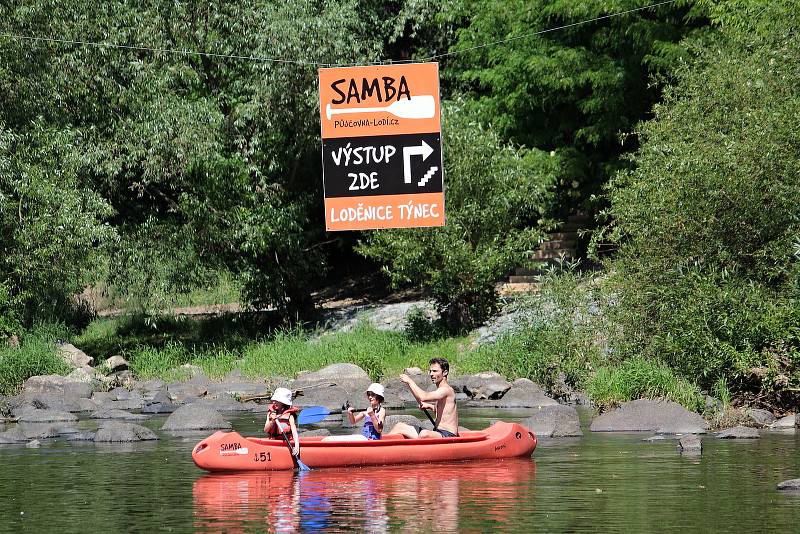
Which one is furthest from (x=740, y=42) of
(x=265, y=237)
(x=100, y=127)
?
(x=100, y=127)

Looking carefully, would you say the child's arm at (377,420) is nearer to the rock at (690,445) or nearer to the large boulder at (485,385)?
the rock at (690,445)

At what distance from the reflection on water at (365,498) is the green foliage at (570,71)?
16179mm

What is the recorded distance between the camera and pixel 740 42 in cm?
2409

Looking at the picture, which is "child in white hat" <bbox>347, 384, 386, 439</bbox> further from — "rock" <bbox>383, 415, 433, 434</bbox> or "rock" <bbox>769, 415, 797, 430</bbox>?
"rock" <bbox>769, 415, 797, 430</bbox>

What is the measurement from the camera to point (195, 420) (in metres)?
20.7

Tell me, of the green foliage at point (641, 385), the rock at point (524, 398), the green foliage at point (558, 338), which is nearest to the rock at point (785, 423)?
the green foliage at point (641, 385)

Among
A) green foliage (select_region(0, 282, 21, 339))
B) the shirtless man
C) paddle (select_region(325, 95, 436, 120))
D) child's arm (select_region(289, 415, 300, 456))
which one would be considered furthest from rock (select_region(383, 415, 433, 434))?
green foliage (select_region(0, 282, 21, 339))

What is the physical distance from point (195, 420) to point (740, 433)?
8.05 metres

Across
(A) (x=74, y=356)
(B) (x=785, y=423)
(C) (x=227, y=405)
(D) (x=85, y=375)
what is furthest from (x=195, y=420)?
(B) (x=785, y=423)

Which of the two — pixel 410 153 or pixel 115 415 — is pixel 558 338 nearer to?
pixel 410 153

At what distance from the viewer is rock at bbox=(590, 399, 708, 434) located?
61.6ft

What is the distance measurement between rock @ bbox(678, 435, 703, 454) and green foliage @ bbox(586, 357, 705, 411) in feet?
10.2

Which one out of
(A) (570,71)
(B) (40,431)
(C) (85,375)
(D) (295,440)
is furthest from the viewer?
(A) (570,71)

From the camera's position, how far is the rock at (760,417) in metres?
18.9
